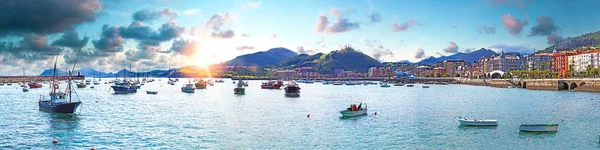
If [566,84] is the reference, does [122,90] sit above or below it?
below

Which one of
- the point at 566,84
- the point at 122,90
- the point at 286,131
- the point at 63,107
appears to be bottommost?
the point at 286,131

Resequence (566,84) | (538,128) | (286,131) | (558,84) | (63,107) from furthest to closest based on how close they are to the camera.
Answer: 1. (566,84)
2. (558,84)
3. (63,107)
4. (286,131)
5. (538,128)

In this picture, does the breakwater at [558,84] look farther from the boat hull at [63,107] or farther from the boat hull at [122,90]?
the boat hull at [63,107]

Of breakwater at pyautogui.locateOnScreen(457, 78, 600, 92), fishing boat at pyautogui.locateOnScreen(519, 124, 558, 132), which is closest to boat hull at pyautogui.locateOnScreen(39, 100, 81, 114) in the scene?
fishing boat at pyautogui.locateOnScreen(519, 124, 558, 132)

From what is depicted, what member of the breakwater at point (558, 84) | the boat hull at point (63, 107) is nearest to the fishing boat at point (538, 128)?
the boat hull at point (63, 107)

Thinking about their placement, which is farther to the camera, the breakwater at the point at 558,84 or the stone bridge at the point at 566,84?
the breakwater at the point at 558,84

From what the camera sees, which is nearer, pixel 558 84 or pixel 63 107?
pixel 63 107

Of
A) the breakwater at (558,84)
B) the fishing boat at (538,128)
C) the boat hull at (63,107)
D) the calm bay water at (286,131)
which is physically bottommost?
the calm bay water at (286,131)

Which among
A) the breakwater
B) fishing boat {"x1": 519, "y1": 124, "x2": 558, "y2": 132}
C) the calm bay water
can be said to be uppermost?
the breakwater

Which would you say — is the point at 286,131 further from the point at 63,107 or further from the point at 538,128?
the point at 63,107

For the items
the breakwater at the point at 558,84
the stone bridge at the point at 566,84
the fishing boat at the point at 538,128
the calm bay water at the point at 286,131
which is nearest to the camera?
the calm bay water at the point at 286,131

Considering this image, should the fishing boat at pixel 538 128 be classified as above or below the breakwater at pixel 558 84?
below

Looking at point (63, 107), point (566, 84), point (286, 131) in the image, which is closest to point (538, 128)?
point (286, 131)

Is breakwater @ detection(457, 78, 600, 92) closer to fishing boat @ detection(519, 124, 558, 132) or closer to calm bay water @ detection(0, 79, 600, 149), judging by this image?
calm bay water @ detection(0, 79, 600, 149)
